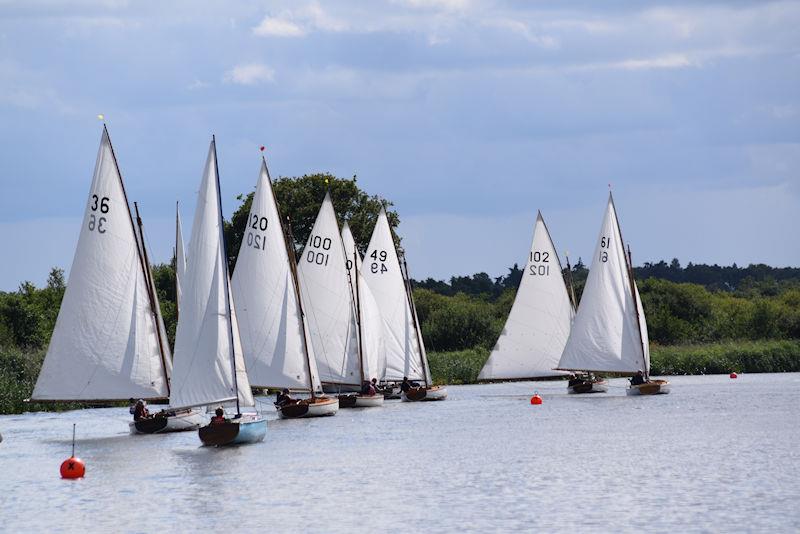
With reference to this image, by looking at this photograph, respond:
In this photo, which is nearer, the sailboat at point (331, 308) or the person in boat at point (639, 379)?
the sailboat at point (331, 308)

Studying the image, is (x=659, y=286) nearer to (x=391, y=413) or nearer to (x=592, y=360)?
(x=592, y=360)

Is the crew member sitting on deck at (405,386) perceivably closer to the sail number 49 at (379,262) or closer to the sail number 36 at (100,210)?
the sail number 49 at (379,262)

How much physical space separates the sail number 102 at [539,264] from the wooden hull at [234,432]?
33.0 m

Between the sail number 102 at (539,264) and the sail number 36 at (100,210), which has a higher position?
the sail number 102 at (539,264)

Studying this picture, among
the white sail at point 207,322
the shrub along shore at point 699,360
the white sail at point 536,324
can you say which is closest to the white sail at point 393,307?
the white sail at point 536,324

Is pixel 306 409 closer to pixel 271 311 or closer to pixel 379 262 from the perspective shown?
pixel 271 311

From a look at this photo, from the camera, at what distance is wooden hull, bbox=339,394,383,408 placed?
73.9 m

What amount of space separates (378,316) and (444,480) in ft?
115

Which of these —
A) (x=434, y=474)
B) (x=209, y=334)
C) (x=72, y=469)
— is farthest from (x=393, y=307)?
(x=72, y=469)

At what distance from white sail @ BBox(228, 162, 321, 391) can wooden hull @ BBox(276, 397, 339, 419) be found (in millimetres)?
808

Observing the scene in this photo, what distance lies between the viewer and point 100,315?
5538 centimetres

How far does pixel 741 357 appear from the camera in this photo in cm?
10306

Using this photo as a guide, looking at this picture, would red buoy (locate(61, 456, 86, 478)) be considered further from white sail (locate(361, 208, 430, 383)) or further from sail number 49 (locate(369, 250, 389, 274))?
sail number 49 (locate(369, 250, 389, 274))

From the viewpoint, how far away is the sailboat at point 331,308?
241 ft
